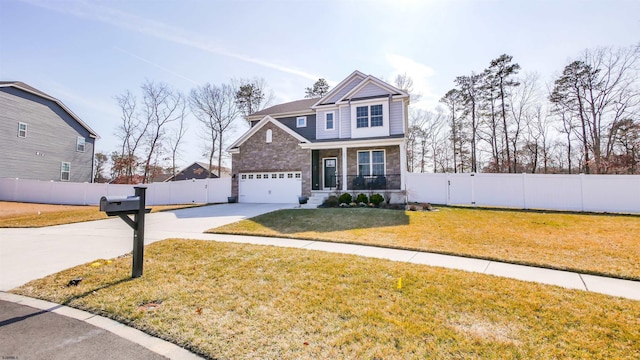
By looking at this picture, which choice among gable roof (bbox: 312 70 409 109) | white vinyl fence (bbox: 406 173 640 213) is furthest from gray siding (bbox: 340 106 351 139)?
white vinyl fence (bbox: 406 173 640 213)

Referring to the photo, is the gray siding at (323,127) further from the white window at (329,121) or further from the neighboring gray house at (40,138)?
the neighboring gray house at (40,138)

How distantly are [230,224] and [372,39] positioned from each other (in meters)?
8.93

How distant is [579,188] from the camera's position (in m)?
13.1

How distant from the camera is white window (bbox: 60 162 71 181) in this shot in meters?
23.4

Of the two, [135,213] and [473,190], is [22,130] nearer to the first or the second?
[135,213]

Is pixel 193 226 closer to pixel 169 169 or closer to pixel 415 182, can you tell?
pixel 415 182

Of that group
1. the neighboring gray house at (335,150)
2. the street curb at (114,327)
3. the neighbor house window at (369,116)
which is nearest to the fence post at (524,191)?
the neighboring gray house at (335,150)

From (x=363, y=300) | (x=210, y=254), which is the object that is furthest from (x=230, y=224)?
(x=363, y=300)

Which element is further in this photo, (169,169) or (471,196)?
(169,169)

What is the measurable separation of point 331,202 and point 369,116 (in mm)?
6027

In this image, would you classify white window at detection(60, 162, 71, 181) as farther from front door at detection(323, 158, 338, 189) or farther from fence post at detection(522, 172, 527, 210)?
fence post at detection(522, 172, 527, 210)

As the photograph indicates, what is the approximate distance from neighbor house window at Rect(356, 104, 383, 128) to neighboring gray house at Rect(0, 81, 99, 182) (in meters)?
25.2

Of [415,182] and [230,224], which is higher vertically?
[415,182]

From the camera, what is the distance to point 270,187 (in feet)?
56.8
